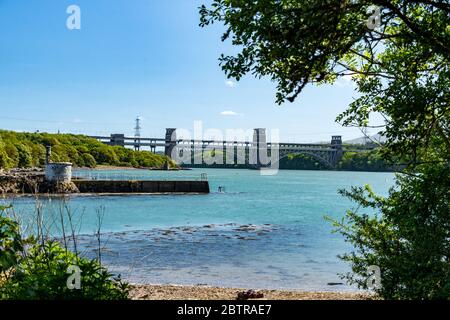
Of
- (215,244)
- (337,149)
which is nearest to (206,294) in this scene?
(215,244)

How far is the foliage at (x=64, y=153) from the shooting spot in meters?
82.8

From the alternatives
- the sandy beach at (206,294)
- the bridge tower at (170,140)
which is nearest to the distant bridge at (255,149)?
the bridge tower at (170,140)

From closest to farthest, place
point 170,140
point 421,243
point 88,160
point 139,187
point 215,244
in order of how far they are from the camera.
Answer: point 421,243 → point 215,244 → point 139,187 → point 88,160 → point 170,140

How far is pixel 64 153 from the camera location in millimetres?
106125

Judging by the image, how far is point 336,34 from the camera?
20.7ft

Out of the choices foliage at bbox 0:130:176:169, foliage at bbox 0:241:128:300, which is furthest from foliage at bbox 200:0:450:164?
foliage at bbox 0:130:176:169

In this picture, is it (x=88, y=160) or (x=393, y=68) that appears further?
(x=88, y=160)

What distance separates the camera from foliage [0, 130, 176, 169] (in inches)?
3258

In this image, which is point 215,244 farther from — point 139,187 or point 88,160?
point 88,160

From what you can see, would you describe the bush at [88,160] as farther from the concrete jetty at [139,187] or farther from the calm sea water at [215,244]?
the calm sea water at [215,244]

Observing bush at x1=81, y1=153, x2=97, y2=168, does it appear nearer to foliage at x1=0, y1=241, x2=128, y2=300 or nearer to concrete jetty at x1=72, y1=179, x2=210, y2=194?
concrete jetty at x1=72, y1=179, x2=210, y2=194

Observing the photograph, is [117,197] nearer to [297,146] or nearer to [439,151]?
[439,151]

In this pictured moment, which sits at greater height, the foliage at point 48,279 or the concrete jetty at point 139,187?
the foliage at point 48,279
